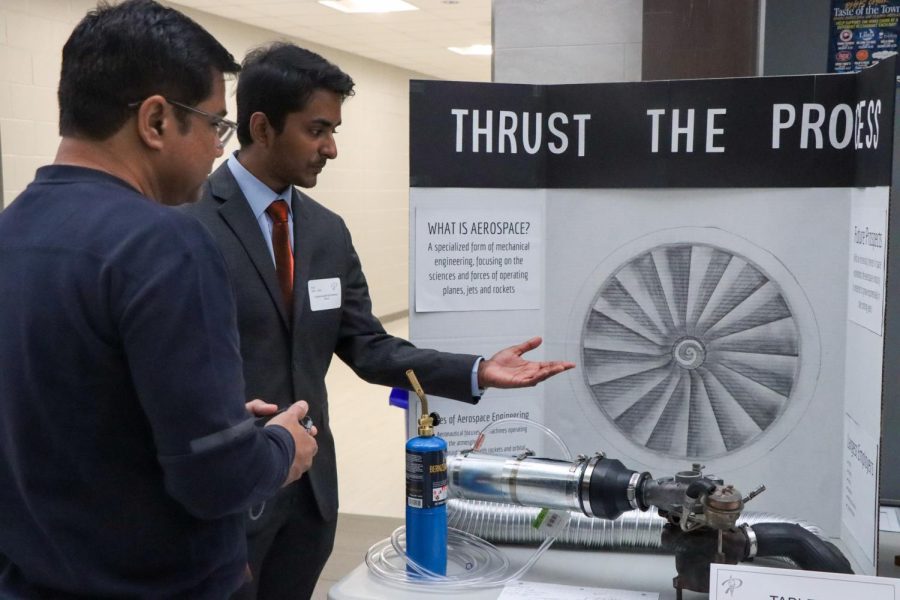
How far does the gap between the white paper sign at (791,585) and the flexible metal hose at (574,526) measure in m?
0.27

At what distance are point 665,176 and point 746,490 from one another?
64 cm

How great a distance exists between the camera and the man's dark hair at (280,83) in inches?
62.3

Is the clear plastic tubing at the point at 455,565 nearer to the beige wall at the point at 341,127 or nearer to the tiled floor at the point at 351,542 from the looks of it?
the tiled floor at the point at 351,542

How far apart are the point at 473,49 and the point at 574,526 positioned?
7.17 m

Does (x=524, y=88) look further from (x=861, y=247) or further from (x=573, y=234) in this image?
(x=861, y=247)

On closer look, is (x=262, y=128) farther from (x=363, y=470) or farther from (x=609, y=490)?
(x=363, y=470)

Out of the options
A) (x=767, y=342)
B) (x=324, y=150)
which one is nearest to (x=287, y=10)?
(x=324, y=150)

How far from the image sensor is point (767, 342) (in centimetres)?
161

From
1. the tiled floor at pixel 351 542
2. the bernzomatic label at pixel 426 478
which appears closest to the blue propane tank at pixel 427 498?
the bernzomatic label at pixel 426 478

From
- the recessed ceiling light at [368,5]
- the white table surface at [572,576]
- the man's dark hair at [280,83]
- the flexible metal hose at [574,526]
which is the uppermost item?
the recessed ceiling light at [368,5]

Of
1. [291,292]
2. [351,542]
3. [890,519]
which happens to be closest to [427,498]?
[291,292]

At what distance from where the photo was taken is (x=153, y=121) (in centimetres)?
96

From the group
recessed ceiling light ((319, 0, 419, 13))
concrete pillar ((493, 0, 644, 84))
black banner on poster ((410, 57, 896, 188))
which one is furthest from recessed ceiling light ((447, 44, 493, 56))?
black banner on poster ((410, 57, 896, 188))

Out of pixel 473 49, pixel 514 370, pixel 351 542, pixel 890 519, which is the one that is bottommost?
pixel 351 542
